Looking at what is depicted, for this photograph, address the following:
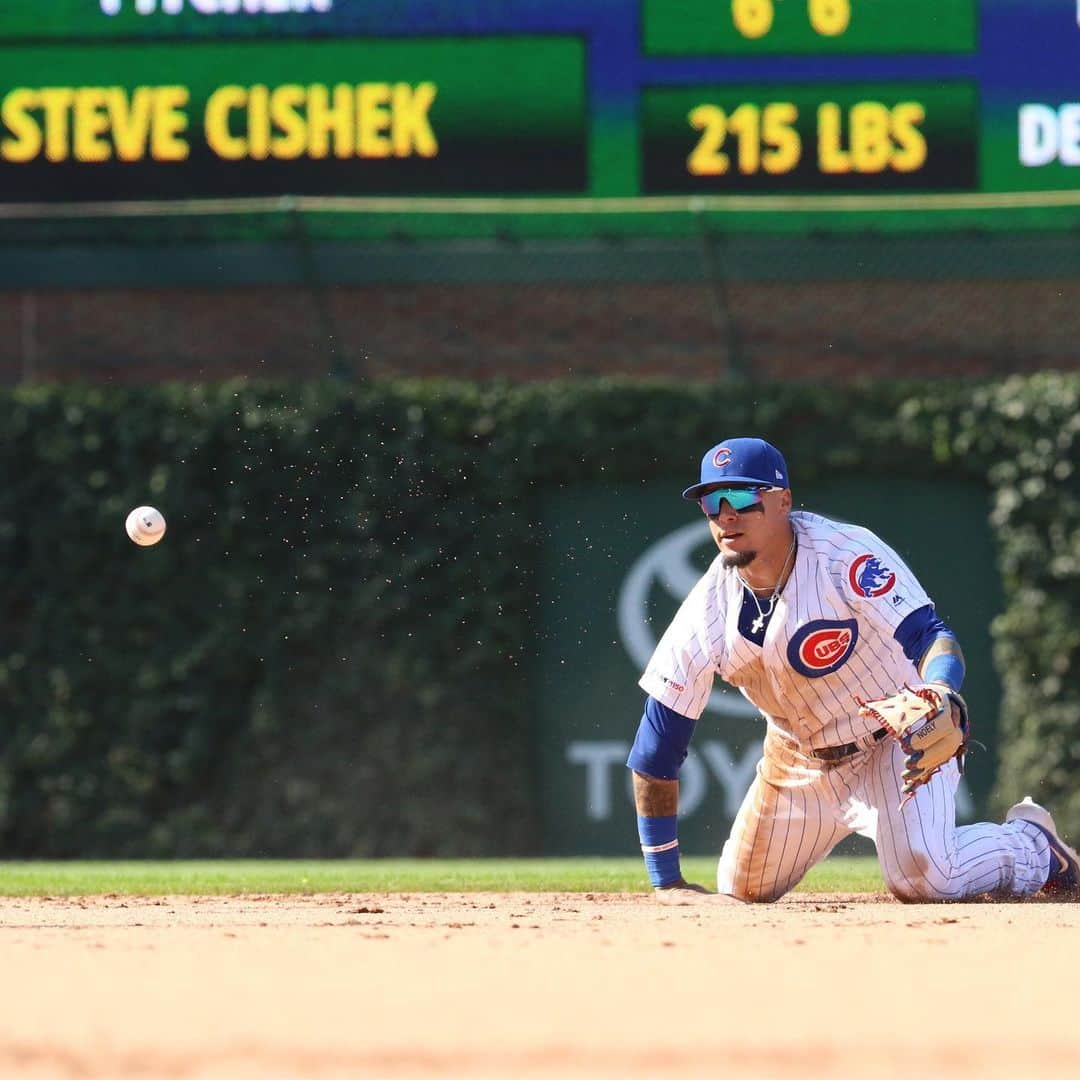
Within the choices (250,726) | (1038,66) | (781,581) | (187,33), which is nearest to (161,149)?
(187,33)

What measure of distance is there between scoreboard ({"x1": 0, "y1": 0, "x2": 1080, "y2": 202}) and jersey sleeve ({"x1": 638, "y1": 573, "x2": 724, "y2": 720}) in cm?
595

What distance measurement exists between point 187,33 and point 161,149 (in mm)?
756

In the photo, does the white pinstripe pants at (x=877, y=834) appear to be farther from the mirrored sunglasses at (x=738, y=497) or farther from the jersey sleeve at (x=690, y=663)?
the mirrored sunglasses at (x=738, y=497)

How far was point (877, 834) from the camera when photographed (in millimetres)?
6152

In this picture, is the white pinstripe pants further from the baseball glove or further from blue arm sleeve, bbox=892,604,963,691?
the baseball glove

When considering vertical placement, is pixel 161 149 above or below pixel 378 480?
above

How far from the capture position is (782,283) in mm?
11961

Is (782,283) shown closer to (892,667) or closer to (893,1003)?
(892,667)

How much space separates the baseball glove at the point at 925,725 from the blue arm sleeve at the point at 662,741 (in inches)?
31.7

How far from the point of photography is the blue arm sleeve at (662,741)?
6008mm

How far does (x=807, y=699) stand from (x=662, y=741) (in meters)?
0.51

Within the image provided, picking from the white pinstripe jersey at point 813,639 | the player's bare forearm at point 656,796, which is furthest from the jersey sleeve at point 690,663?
the player's bare forearm at point 656,796

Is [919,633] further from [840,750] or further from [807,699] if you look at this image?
[840,750]

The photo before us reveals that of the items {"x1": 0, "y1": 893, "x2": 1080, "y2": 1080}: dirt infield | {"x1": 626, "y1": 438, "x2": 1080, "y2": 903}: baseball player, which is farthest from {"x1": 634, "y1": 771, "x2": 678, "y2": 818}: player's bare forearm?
{"x1": 0, "y1": 893, "x2": 1080, "y2": 1080}: dirt infield
